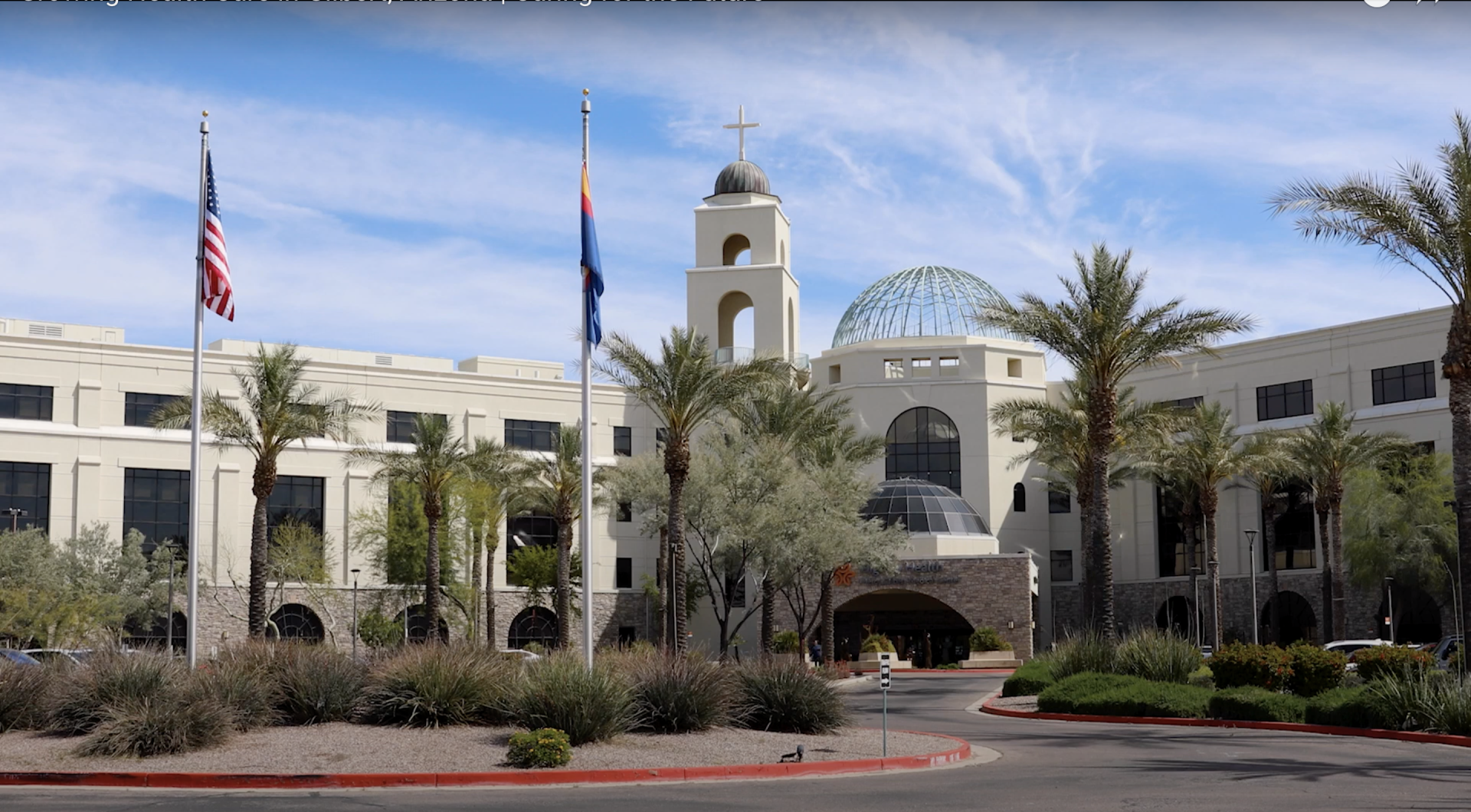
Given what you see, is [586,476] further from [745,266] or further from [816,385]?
[745,266]

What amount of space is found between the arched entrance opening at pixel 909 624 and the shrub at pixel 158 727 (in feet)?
155

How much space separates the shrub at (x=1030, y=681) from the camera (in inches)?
1382

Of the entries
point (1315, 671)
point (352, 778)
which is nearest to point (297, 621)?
point (1315, 671)

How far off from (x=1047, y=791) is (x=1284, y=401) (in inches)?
2069

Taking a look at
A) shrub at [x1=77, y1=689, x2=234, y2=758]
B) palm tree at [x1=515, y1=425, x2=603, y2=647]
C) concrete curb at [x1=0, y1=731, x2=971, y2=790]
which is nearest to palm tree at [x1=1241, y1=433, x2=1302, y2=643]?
palm tree at [x1=515, y1=425, x2=603, y2=647]

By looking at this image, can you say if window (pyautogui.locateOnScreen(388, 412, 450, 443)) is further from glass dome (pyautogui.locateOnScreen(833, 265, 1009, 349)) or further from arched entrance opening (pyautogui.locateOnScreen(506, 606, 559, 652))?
glass dome (pyautogui.locateOnScreen(833, 265, 1009, 349))

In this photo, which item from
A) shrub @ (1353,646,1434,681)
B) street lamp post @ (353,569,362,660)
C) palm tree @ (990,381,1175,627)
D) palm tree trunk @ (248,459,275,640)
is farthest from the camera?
street lamp post @ (353,569,362,660)

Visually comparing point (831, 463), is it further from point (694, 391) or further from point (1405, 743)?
point (1405, 743)

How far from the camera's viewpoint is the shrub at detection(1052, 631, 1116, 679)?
33.3m

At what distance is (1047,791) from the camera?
16562 mm

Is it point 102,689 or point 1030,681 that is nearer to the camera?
point 102,689

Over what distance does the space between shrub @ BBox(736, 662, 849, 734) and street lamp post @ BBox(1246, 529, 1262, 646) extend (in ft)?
113

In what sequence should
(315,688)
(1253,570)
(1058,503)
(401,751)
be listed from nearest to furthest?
(401,751) < (315,688) < (1253,570) < (1058,503)

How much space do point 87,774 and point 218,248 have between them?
1037 cm
